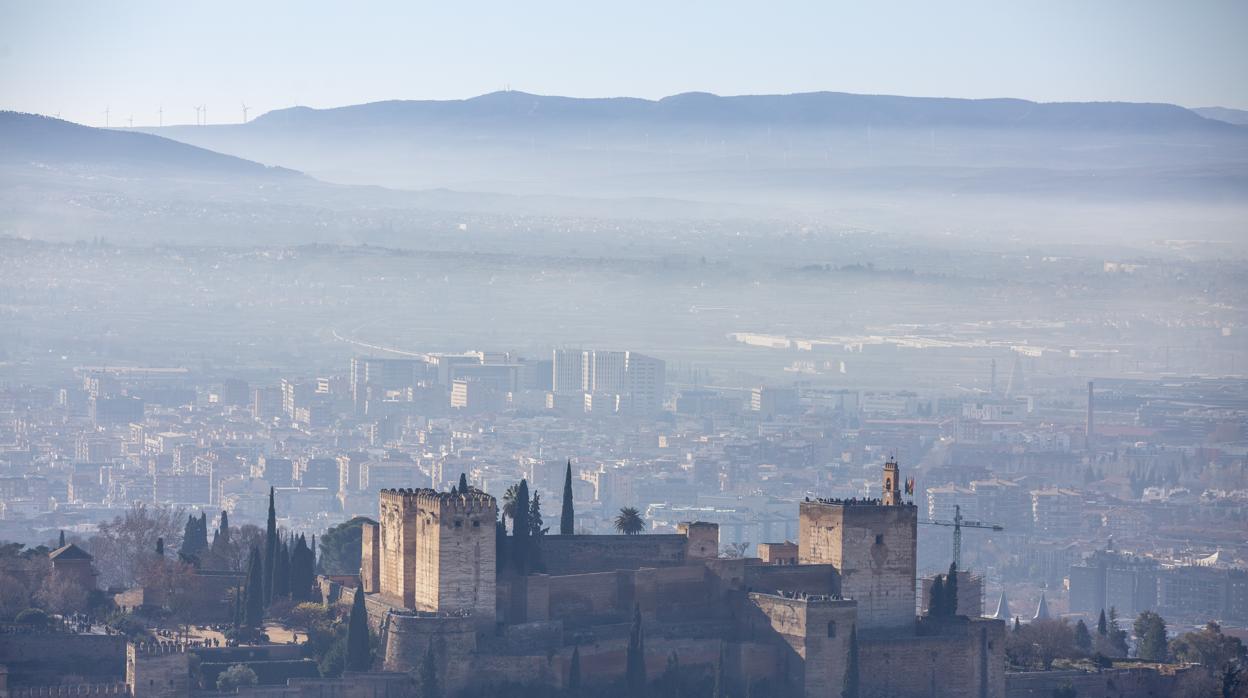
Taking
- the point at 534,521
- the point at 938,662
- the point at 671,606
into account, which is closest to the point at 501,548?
the point at 534,521

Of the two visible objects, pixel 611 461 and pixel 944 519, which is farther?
pixel 611 461

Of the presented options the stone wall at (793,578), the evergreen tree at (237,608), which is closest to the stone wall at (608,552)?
the stone wall at (793,578)

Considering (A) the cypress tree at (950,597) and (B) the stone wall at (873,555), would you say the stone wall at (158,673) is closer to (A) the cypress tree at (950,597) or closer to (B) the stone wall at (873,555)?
(B) the stone wall at (873,555)

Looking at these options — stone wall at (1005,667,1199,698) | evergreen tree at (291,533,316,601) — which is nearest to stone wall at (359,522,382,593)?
evergreen tree at (291,533,316,601)

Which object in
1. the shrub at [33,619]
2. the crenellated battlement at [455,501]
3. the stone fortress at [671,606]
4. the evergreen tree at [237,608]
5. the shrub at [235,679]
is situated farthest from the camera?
the evergreen tree at [237,608]

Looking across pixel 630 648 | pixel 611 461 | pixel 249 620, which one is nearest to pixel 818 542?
pixel 630 648

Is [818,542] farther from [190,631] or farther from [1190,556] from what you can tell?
[1190,556]
